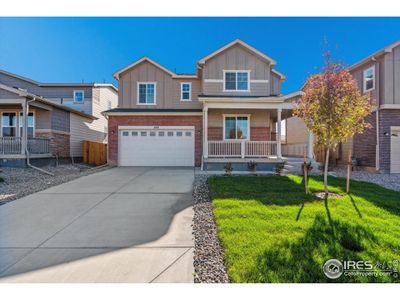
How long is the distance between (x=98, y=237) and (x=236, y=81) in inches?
473

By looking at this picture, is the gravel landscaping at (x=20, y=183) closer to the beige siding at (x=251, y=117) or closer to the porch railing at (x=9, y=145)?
the porch railing at (x=9, y=145)

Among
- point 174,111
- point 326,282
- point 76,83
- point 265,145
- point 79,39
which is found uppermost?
point 76,83

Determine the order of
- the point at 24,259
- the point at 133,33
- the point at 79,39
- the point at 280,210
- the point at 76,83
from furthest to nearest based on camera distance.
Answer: the point at 76,83, the point at 79,39, the point at 133,33, the point at 280,210, the point at 24,259

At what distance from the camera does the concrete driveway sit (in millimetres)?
2926

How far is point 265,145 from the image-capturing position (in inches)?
480

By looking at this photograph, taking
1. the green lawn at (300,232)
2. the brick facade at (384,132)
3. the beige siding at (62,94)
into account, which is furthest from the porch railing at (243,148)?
the beige siding at (62,94)

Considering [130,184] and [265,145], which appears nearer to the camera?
[130,184]

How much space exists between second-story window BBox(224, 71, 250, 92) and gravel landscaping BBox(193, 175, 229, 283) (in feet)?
31.7

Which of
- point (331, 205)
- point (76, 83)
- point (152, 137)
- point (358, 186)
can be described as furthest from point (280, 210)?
point (76, 83)

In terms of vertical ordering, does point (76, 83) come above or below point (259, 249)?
above

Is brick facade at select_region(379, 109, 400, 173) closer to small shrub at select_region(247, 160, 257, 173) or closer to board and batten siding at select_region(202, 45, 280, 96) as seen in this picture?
board and batten siding at select_region(202, 45, 280, 96)

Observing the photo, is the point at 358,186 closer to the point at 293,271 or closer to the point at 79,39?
the point at 293,271

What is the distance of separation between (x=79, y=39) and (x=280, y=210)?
726cm

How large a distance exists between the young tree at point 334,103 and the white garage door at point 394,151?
727 cm
